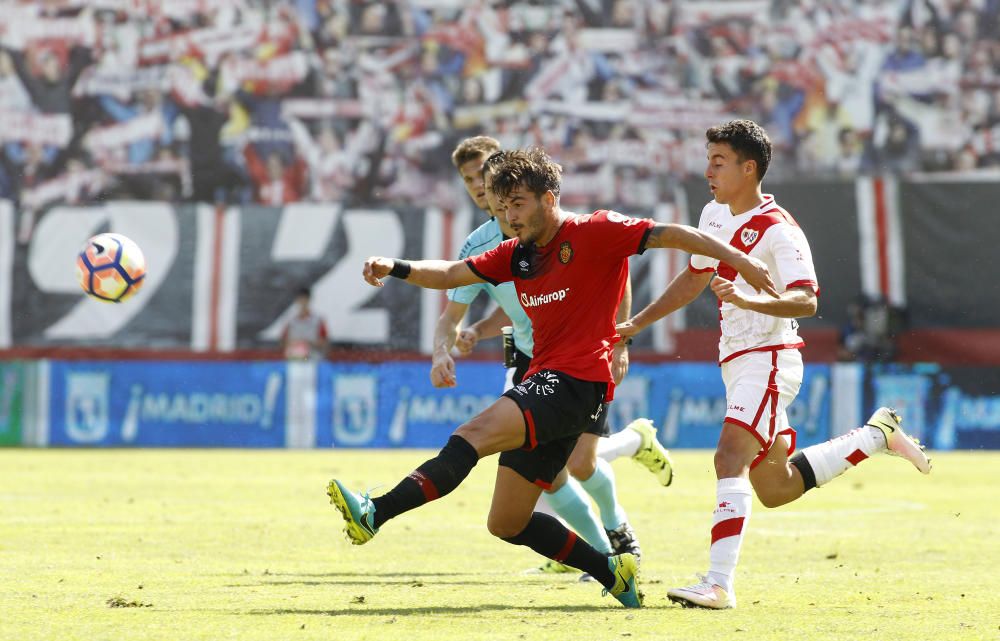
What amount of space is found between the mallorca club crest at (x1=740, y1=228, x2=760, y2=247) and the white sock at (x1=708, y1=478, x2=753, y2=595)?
1.09 m

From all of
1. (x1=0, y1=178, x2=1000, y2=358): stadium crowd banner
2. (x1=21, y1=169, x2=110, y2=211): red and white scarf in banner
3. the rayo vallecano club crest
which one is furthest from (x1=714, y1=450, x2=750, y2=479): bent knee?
(x1=21, y1=169, x2=110, y2=211): red and white scarf in banner

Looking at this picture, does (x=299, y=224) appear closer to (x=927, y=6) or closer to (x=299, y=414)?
(x=299, y=414)

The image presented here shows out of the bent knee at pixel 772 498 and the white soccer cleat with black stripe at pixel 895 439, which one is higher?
the white soccer cleat with black stripe at pixel 895 439

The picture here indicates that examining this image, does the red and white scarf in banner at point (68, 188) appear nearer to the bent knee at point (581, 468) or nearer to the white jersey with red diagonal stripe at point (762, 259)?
the bent knee at point (581, 468)

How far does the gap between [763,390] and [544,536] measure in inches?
48.5

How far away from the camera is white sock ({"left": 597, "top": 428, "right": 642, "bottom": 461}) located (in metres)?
9.30

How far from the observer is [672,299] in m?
7.33

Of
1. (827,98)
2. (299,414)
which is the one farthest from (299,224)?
(827,98)

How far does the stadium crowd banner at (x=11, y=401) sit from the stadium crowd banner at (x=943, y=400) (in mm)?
11678

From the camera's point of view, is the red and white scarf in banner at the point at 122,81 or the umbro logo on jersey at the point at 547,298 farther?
the red and white scarf in banner at the point at 122,81

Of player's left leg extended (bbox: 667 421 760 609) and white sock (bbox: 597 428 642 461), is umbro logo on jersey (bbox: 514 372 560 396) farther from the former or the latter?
white sock (bbox: 597 428 642 461)

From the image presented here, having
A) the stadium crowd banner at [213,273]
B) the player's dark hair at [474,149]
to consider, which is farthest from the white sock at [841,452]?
the stadium crowd banner at [213,273]

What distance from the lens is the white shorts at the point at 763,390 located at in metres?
6.89

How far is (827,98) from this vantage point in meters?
25.5
